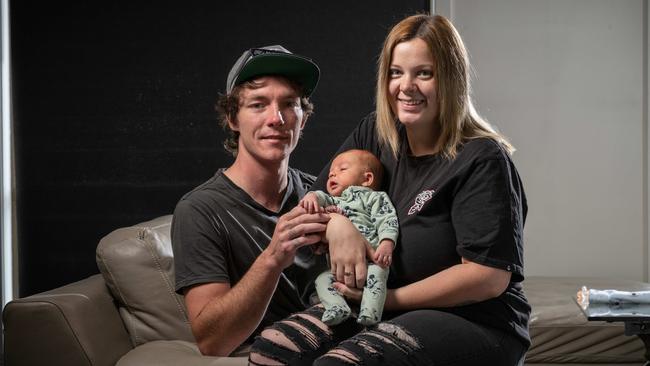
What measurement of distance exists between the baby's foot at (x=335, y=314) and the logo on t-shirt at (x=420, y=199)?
26 centimetres

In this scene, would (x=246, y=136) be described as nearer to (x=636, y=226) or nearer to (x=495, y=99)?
(x=495, y=99)

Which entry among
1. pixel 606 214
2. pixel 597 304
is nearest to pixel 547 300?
pixel 597 304

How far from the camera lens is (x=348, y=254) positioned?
6.19 ft

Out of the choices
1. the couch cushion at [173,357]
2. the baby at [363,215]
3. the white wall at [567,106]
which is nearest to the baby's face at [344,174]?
the baby at [363,215]

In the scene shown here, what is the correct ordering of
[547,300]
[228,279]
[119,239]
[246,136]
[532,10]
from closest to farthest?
[228,279] → [246,136] → [119,239] → [547,300] → [532,10]

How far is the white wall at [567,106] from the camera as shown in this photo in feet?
15.1

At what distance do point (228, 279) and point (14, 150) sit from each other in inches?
95.4

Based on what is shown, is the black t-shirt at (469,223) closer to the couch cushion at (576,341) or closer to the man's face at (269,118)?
the man's face at (269,118)

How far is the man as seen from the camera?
2193 mm

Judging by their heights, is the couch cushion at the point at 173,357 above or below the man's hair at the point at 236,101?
below

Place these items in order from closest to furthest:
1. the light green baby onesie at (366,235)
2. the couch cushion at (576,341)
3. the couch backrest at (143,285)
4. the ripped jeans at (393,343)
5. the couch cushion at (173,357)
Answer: the ripped jeans at (393,343), the light green baby onesie at (366,235), the couch cushion at (173,357), the couch backrest at (143,285), the couch cushion at (576,341)

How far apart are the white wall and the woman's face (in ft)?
8.89

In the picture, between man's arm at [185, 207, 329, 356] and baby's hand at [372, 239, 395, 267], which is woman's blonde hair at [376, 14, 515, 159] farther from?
man's arm at [185, 207, 329, 356]

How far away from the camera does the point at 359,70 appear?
416 cm
